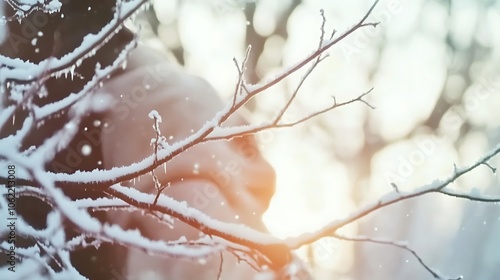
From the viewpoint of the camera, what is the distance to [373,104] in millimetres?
1603

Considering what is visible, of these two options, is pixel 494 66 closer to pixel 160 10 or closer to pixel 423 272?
pixel 423 272

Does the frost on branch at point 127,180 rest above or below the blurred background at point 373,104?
below

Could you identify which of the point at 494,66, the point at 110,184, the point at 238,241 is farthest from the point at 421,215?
the point at 110,184

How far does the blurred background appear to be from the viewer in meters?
1.42

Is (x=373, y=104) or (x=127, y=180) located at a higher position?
(x=373, y=104)

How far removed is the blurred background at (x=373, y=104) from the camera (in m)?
1.42

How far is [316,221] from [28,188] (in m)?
0.73

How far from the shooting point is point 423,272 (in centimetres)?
181

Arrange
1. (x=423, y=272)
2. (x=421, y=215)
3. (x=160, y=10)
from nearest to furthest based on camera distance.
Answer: (x=160, y=10)
(x=423, y=272)
(x=421, y=215)

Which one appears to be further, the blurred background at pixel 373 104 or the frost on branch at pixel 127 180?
the blurred background at pixel 373 104

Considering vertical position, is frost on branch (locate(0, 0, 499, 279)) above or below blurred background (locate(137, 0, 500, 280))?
below

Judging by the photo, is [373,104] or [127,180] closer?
[127,180]

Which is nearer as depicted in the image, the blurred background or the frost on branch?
the frost on branch

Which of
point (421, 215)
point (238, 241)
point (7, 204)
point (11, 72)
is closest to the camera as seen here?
point (238, 241)
